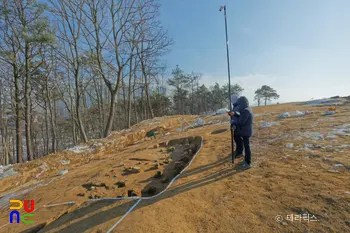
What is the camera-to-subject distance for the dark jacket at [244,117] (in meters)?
3.69

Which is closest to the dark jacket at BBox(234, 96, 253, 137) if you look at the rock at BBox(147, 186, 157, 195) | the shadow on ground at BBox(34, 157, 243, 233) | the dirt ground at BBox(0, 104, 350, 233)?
the dirt ground at BBox(0, 104, 350, 233)

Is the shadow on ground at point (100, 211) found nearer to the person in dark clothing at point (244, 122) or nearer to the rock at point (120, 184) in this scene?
the person in dark clothing at point (244, 122)

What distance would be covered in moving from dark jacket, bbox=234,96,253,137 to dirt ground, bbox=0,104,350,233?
0.73 metres

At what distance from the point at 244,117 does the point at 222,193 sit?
1.68 metres

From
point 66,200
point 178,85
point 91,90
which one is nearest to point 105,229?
point 66,200

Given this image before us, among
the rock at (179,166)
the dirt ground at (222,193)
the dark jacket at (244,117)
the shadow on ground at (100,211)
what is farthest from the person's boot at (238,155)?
the rock at (179,166)

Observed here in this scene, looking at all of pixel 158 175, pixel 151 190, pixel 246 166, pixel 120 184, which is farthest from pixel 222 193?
pixel 120 184

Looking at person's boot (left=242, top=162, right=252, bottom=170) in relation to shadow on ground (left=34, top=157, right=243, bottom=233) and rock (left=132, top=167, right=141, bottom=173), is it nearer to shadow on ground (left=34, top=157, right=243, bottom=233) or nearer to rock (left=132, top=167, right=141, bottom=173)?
shadow on ground (left=34, top=157, right=243, bottom=233)

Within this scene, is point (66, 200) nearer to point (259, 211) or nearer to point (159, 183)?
point (159, 183)

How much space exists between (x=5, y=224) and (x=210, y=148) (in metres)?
4.45

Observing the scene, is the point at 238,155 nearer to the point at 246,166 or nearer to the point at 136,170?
the point at 246,166

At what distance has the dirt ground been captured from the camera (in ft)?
7.00

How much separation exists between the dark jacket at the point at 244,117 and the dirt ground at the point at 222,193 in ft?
2.39

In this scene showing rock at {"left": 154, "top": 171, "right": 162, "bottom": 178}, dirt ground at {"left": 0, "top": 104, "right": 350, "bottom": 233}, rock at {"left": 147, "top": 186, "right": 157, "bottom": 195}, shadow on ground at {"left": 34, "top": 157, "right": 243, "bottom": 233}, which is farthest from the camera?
rock at {"left": 154, "top": 171, "right": 162, "bottom": 178}
